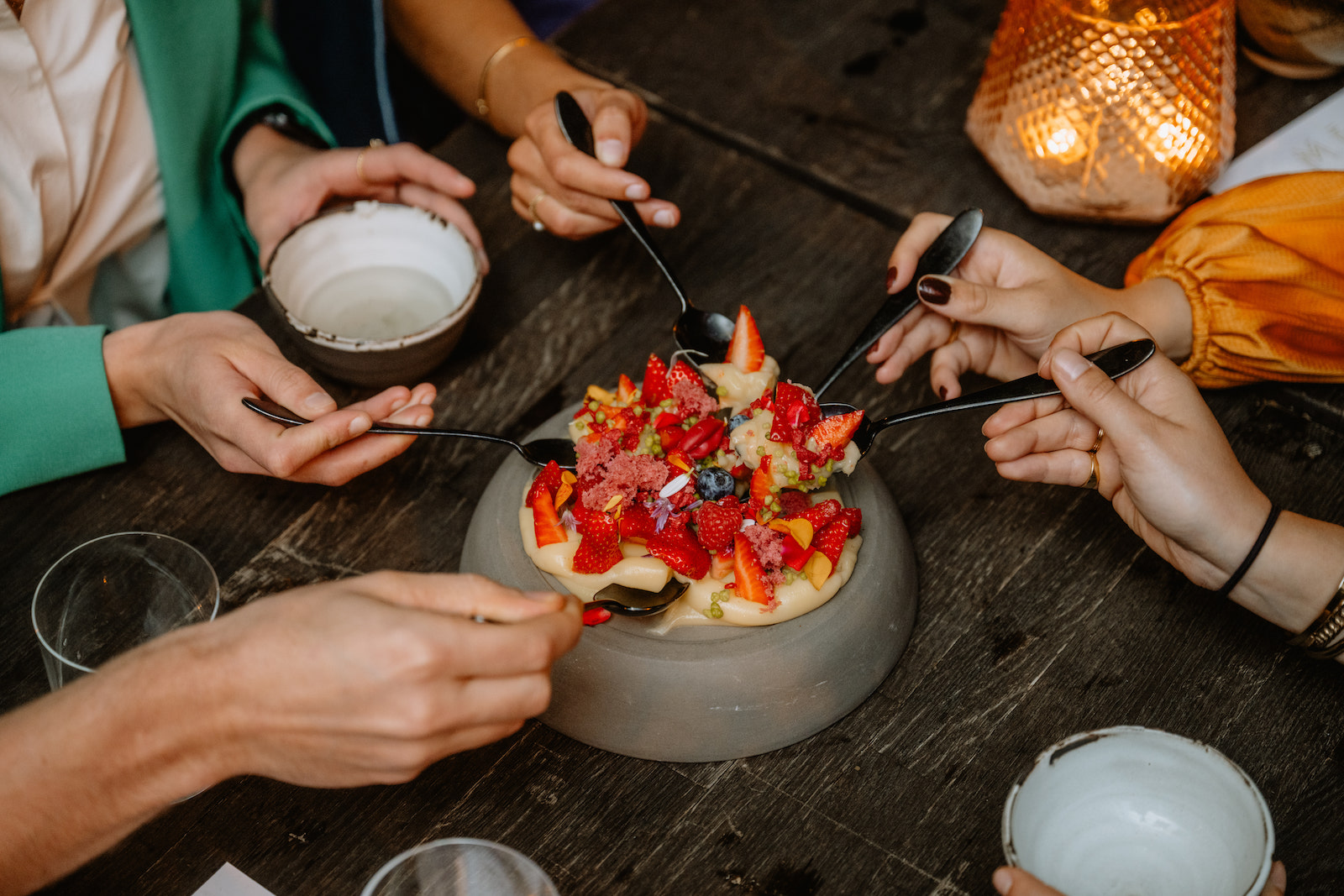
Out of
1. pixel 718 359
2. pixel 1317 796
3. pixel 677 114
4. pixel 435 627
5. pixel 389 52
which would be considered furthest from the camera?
pixel 389 52

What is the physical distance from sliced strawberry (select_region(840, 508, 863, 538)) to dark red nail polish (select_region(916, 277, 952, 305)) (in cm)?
31

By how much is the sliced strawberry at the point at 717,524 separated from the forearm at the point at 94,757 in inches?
19.2

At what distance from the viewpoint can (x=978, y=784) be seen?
99 cm

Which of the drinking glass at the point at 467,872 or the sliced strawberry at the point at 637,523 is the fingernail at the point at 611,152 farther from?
the drinking glass at the point at 467,872

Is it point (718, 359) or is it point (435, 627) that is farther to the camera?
point (718, 359)

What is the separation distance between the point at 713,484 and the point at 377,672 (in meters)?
0.42

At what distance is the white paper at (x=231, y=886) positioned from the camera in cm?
92

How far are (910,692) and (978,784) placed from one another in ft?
0.39

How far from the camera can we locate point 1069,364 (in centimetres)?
102

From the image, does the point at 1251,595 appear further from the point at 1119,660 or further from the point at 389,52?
the point at 389,52

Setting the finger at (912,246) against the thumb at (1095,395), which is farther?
the finger at (912,246)

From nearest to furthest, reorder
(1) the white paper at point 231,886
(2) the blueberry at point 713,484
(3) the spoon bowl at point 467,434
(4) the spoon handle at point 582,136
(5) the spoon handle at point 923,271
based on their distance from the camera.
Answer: (1) the white paper at point 231,886
(2) the blueberry at point 713,484
(3) the spoon bowl at point 467,434
(5) the spoon handle at point 923,271
(4) the spoon handle at point 582,136

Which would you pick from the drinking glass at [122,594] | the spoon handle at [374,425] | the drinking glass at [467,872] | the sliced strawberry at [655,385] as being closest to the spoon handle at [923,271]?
the sliced strawberry at [655,385]

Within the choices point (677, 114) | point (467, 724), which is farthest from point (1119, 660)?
point (677, 114)
